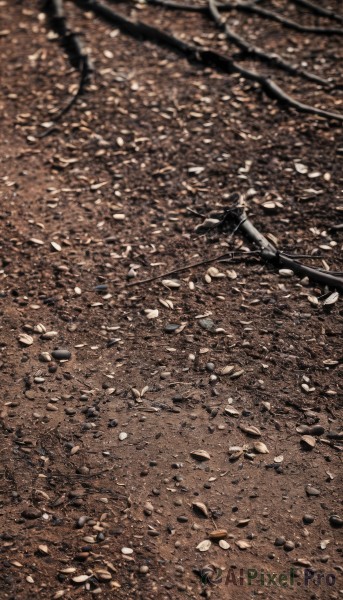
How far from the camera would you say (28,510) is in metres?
3.38

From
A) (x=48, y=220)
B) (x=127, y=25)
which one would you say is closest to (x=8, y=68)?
(x=127, y=25)

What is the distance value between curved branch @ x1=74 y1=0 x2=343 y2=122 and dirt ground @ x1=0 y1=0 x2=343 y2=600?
0.28 feet

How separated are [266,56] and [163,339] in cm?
322

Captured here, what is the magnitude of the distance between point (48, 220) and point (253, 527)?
260cm

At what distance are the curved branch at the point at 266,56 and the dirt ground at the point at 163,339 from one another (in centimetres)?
12

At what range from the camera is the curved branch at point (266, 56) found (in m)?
6.09

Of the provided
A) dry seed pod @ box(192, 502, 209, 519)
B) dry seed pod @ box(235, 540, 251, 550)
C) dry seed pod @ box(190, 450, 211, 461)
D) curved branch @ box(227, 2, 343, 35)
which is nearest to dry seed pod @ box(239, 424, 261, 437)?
dry seed pod @ box(190, 450, 211, 461)

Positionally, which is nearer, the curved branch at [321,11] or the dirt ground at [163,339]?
the dirt ground at [163,339]

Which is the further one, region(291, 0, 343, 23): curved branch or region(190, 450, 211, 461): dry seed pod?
region(291, 0, 343, 23): curved branch

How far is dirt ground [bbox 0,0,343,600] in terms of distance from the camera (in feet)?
10.7

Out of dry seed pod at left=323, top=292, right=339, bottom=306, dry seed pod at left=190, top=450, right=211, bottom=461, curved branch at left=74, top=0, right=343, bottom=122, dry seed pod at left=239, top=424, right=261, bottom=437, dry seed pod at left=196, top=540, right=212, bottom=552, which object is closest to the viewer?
dry seed pod at left=196, top=540, right=212, bottom=552

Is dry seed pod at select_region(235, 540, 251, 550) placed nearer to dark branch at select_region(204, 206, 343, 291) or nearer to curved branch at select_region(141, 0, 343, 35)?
dark branch at select_region(204, 206, 343, 291)

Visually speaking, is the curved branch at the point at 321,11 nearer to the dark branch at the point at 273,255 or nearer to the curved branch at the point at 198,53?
the curved branch at the point at 198,53

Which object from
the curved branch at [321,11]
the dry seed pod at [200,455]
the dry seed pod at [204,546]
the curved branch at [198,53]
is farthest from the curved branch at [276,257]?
the curved branch at [321,11]
